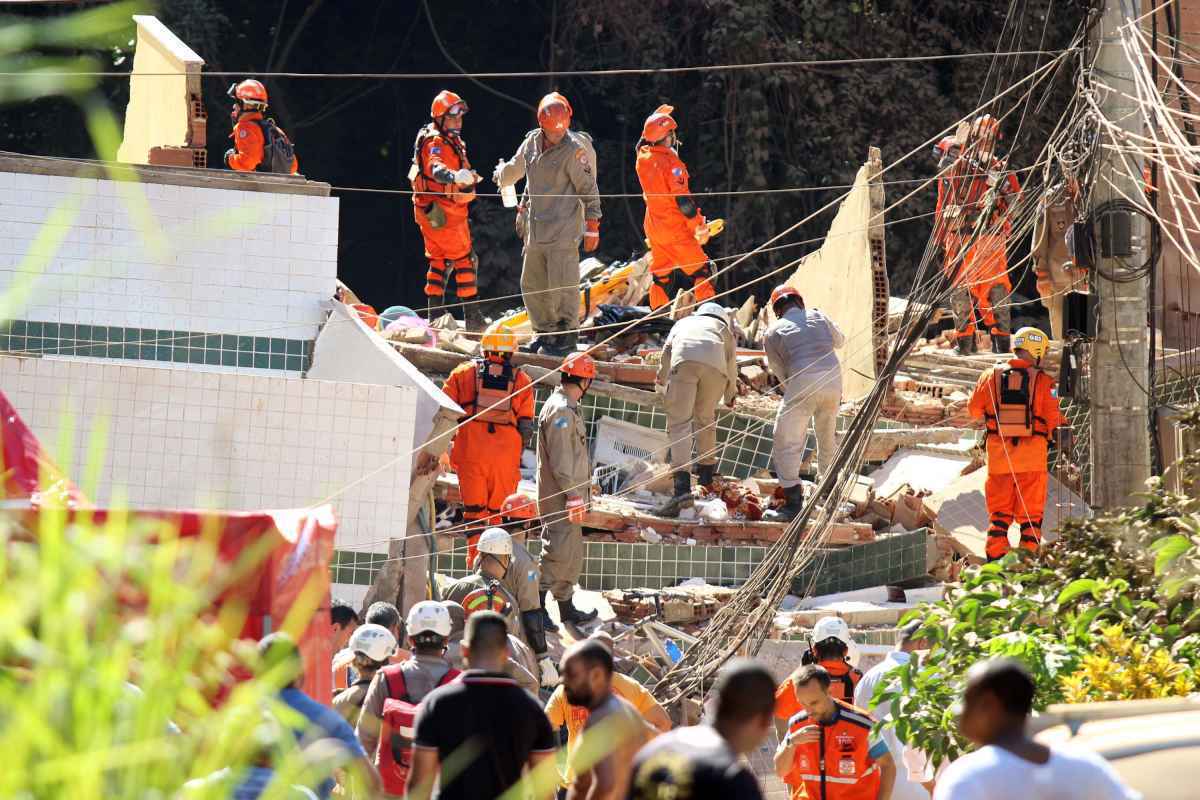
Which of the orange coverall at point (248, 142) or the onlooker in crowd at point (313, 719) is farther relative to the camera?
the orange coverall at point (248, 142)

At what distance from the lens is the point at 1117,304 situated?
9.47 meters

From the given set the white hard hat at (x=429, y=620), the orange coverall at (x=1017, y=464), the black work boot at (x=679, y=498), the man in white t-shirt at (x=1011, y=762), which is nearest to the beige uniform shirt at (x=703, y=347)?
the black work boot at (x=679, y=498)

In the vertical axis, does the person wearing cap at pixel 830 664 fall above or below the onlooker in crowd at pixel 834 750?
above

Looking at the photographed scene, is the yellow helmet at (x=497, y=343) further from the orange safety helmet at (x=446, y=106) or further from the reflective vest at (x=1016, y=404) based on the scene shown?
the orange safety helmet at (x=446, y=106)

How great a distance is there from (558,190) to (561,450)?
3.42 metres

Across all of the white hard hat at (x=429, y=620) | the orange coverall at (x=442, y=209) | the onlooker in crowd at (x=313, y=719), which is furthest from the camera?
the orange coverall at (x=442, y=209)

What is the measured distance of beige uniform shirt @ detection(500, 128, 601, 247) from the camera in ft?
46.0

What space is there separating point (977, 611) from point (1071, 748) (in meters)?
2.56

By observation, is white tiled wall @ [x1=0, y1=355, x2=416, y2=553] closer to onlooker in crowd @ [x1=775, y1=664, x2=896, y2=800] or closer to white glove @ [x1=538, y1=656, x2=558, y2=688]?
white glove @ [x1=538, y1=656, x2=558, y2=688]

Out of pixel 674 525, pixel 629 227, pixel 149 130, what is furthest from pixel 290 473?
pixel 629 227

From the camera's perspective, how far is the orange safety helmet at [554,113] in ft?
45.1

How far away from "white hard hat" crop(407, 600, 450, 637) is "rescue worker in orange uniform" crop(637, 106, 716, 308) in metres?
8.80

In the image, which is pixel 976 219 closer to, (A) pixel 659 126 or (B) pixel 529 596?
(B) pixel 529 596

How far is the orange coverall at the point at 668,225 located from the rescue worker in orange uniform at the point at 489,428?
416 centimetres
